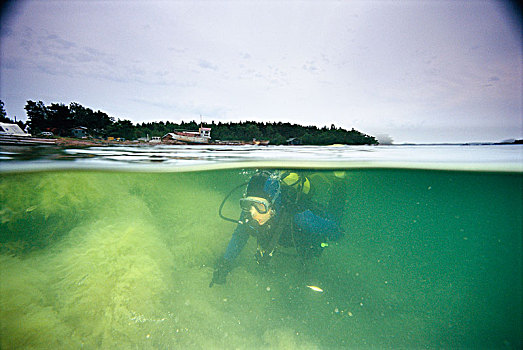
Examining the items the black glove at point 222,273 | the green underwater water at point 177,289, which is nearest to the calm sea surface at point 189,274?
the green underwater water at point 177,289

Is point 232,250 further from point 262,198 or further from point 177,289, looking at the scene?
point 177,289

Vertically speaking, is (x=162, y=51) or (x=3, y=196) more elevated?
(x=162, y=51)

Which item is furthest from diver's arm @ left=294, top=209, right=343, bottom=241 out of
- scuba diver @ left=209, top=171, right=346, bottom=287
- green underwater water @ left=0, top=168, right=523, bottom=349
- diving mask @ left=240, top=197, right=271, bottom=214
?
green underwater water @ left=0, top=168, right=523, bottom=349

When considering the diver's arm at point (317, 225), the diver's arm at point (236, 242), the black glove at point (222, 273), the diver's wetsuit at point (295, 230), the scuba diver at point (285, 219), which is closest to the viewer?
the scuba diver at point (285, 219)

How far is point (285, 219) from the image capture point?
6.16m

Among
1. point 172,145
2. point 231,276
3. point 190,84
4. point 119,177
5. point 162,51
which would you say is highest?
point 162,51

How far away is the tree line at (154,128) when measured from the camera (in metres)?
6.44

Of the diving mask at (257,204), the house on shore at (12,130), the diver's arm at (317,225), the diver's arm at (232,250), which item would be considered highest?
the house on shore at (12,130)

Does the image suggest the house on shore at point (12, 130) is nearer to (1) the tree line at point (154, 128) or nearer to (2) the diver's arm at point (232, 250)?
(1) the tree line at point (154, 128)

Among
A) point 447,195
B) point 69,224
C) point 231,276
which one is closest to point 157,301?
point 231,276

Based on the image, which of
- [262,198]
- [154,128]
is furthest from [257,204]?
[154,128]

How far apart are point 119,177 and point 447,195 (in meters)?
20.4

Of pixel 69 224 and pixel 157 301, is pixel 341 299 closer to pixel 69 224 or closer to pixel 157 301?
pixel 157 301

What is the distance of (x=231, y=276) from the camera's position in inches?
300
